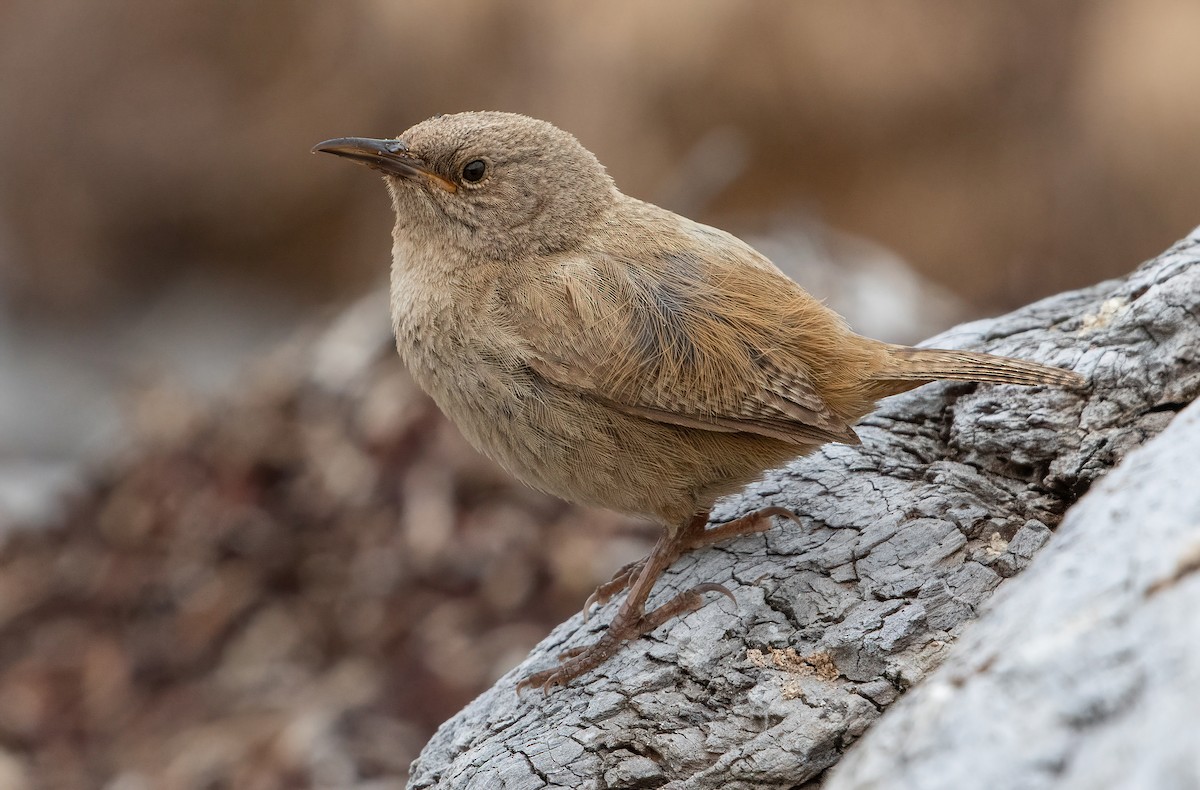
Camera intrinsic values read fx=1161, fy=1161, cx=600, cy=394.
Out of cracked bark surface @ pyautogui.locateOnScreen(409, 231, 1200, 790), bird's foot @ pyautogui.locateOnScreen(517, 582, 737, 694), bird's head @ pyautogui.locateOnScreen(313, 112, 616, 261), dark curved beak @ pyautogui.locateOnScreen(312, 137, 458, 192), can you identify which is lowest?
cracked bark surface @ pyautogui.locateOnScreen(409, 231, 1200, 790)

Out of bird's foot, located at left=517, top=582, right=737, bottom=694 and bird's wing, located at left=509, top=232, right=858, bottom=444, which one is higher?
bird's wing, located at left=509, top=232, right=858, bottom=444

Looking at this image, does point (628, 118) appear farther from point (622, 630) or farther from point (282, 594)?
point (622, 630)

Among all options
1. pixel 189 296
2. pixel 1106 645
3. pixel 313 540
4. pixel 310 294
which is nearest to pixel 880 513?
pixel 1106 645

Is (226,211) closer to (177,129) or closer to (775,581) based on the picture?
(177,129)

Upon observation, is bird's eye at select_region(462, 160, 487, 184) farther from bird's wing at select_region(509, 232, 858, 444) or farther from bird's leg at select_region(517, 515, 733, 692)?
bird's leg at select_region(517, 515, 733, 692)

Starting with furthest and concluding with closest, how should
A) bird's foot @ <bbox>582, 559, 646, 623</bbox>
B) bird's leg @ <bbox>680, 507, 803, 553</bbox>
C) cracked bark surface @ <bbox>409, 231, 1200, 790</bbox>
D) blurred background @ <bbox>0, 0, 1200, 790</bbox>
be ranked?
blurred background @ <bbox>0, 0, 1200, 790</bbox> < bird's foot @ <bbox>582, 559, 646, 623</bbox> < bird's leg @ <bbox>680, 507, 803, 553</bbox> < cracked bark surface @ <bbox>409, 231, 1200, 790</bbox>

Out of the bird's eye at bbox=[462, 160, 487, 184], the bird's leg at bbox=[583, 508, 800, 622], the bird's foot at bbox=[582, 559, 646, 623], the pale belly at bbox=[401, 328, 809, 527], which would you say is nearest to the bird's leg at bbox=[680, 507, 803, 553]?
the bird's leg at bbox=[583, 508, 800, 622]

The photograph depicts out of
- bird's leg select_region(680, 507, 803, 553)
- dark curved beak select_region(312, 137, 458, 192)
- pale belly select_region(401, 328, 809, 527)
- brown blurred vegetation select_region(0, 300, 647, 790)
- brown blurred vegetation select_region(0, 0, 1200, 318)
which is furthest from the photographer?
brown blurred vegetation select_region(0, 0, 1200, 318)
